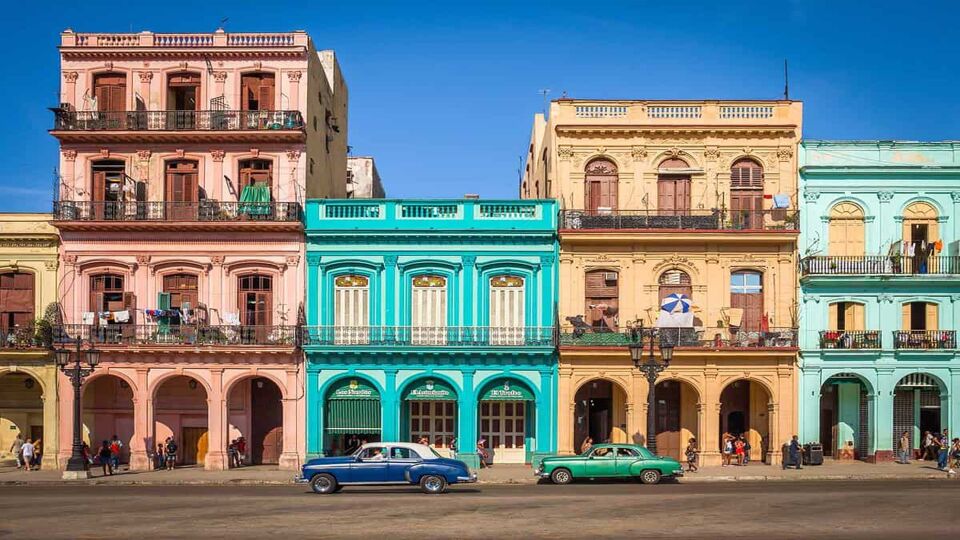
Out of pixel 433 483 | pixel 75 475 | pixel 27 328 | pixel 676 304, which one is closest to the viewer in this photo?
pixel 433 483

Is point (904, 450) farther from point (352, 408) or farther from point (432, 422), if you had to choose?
point (352, 408)

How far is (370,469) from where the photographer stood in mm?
25703

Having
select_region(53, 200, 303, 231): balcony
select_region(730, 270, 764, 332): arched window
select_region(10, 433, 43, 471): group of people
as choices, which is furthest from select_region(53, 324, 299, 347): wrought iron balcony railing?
select_region(730, 270, 764, 332): arched window

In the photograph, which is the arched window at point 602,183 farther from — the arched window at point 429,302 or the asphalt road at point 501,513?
the asphalt road at point 501,513

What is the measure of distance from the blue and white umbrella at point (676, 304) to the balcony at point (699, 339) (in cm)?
72

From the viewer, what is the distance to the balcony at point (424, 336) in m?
35.8

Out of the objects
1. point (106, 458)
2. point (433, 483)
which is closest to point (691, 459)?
point (433, 483)

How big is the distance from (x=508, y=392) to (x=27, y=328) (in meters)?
17.5

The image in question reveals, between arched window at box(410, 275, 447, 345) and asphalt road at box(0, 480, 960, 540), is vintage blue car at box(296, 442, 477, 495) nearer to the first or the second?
asphalt road at box(0, 480, 960, 540)

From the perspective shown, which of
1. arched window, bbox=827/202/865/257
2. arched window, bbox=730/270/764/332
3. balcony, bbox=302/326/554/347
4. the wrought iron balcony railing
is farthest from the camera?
arched window, bbox=827/202/865/257

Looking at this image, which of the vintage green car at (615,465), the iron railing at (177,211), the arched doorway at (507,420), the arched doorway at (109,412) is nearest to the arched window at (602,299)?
the arched doorway at (507,420)

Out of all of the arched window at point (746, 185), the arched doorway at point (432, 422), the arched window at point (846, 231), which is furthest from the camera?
the arched doorway at point (432, 422)

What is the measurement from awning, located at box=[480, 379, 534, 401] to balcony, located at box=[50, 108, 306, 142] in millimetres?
11370

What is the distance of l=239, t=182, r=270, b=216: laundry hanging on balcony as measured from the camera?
A: 35844mm
